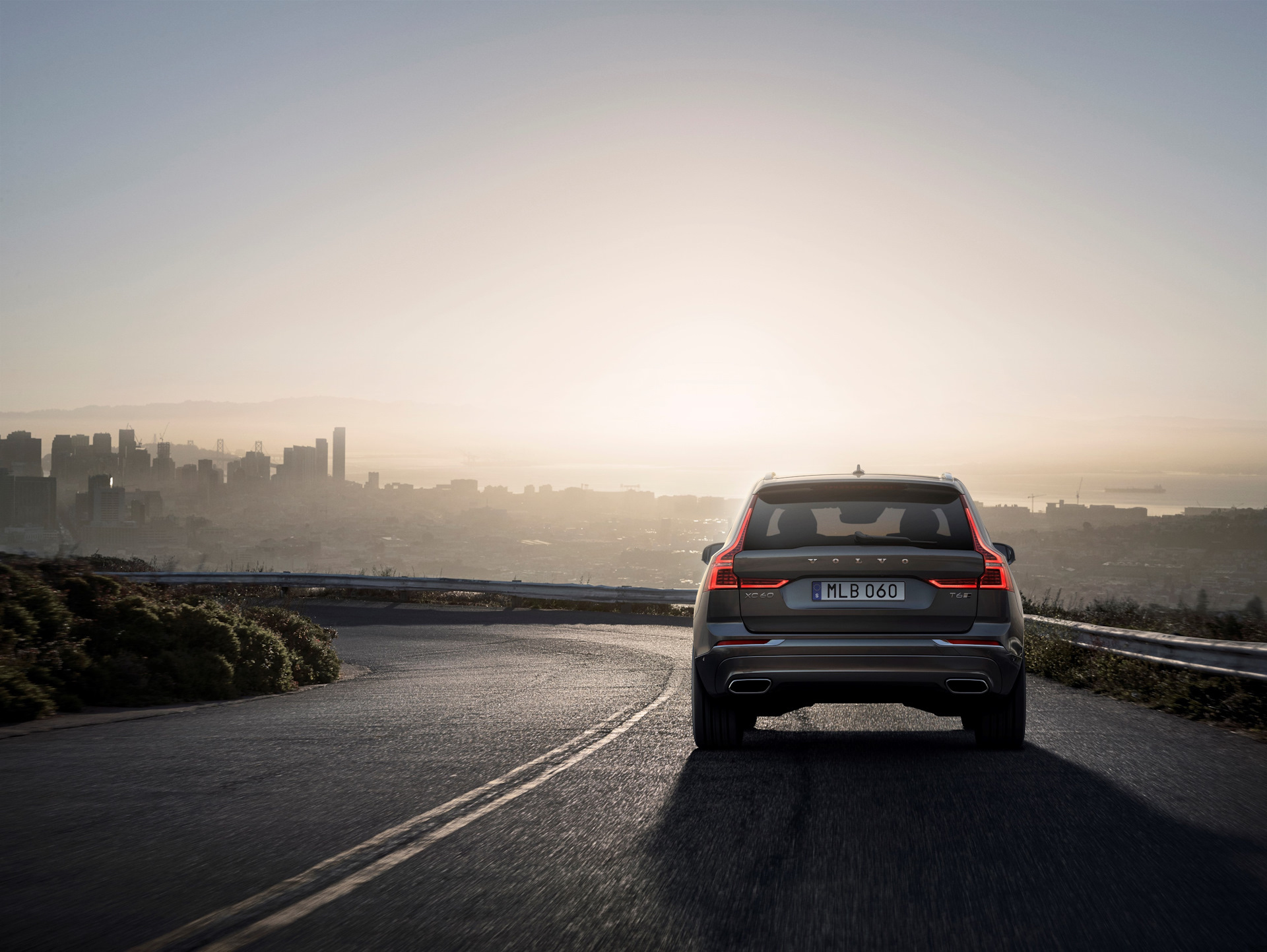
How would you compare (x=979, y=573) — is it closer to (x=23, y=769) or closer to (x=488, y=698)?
(x=488, y=698)

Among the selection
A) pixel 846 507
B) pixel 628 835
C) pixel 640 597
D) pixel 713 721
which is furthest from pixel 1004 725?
pixel 640 597

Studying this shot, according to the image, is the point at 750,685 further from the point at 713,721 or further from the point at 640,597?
the point at 640,597

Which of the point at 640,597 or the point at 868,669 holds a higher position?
the point at 868,669

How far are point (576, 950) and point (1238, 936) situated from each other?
241cm

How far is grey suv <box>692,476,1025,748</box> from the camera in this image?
6.51m

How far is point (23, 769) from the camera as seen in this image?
654cm

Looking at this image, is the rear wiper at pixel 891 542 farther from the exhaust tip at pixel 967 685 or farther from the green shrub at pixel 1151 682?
the green shrub at pixel 1151 682

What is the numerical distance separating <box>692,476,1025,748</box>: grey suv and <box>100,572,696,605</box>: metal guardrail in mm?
18511

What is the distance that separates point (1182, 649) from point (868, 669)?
534 cm

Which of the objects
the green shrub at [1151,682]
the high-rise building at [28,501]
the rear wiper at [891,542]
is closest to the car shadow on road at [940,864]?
the rear wiper at [891,542]

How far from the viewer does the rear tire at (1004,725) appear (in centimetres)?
701

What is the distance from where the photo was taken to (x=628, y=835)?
4.99 m

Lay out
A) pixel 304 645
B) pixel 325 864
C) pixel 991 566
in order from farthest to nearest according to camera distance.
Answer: pixel 304 645
pixel 991 566
pixel 325 864

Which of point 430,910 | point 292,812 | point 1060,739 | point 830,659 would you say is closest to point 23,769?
point 292,812
